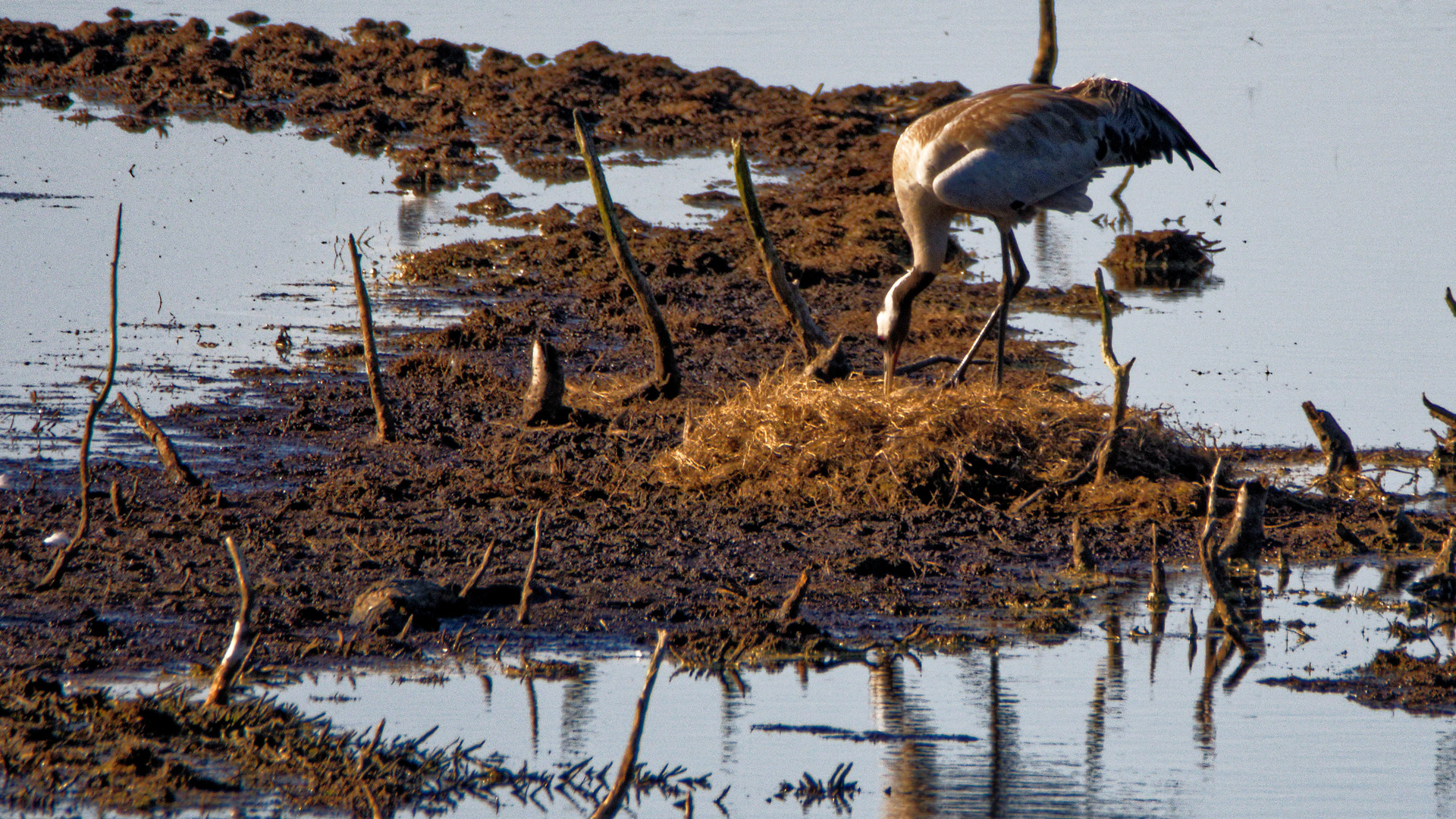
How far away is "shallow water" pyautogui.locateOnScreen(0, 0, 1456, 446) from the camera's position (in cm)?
1230

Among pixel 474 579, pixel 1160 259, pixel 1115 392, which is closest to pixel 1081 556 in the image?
pixel 1115 392

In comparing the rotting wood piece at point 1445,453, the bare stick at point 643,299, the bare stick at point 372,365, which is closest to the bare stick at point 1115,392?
the rotting wood piece at point 1445,453

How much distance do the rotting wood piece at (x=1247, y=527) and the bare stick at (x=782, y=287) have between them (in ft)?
10.7

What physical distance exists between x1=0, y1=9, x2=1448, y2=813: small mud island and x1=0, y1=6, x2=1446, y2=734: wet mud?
0.07ft

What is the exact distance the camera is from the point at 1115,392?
8.53m

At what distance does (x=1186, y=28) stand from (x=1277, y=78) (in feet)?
19.9

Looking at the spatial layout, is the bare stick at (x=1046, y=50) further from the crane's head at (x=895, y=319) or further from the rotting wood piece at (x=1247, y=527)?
the rotting wood piece at (x=1247, y=527)

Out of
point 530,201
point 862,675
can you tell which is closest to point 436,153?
point 530,201

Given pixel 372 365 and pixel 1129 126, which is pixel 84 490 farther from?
pixel 1129 126

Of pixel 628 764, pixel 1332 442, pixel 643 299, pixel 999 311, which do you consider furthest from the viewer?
pixel 643 299

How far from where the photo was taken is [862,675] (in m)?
6.47

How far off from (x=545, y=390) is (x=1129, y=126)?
3.72 m

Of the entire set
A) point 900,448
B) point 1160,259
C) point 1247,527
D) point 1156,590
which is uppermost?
point 1160,259

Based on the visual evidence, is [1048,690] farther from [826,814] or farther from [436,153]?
[436,153]
